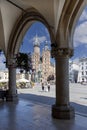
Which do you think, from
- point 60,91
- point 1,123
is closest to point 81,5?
point 60,91

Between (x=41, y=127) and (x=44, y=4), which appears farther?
(x=44, y=4)

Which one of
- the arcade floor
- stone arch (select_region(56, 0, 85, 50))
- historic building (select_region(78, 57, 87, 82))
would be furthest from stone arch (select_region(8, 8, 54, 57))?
historic building (select_region(78, 57, 87, 82))

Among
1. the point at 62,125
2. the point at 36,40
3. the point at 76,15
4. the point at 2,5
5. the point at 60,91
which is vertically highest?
the point at 36,40

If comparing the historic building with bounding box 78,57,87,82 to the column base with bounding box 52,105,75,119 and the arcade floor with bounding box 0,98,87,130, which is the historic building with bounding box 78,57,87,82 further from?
the arcade floor with bounding box 0,98,87,130

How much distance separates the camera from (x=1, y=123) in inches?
290

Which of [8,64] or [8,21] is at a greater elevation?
[8,21]

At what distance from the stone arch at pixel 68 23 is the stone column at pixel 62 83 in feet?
0.96

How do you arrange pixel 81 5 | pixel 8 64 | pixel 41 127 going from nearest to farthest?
1. pixel 41 127
2. pixel 81 5
3. pixel 8 64

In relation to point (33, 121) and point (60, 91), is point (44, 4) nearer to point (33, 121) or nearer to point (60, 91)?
point (60, 91)

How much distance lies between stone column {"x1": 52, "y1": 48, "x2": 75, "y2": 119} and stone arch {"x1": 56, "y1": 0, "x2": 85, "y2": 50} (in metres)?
0.29

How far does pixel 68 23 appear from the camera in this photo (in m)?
8.37

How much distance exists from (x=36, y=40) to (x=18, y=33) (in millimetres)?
19068

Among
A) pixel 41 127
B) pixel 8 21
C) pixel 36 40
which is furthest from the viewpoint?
pixel 36 40

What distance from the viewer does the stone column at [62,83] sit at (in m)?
8.31
